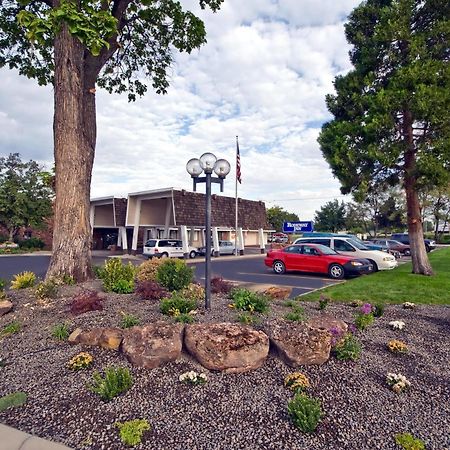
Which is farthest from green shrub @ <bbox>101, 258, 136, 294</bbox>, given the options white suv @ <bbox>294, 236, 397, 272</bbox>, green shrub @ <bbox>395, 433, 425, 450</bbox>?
white suv @ <bbox>294, 236, 397, 272</bbox>

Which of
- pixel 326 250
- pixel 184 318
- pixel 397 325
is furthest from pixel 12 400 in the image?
pixel 326 250

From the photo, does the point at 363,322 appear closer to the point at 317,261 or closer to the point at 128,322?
the point at 128,322

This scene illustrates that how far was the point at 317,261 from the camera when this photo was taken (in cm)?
1452

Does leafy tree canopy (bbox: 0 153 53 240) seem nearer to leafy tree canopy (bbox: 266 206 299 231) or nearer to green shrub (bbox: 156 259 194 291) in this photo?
green shrub (bbox: 156 259 194 291)

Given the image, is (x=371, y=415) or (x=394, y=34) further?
(x=394, y=34)

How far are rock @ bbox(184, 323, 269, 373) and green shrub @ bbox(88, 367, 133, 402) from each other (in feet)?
2.64

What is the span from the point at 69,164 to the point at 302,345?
20.9ft

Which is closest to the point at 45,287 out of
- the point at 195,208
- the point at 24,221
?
the point at 195,208

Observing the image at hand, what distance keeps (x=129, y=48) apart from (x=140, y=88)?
1253 mm

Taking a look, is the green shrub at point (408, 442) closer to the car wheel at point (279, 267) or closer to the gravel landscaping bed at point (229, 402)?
the gravel landscaping bed at point (229, 402)

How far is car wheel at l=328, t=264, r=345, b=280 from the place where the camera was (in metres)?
13.7

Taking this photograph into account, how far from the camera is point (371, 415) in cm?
304

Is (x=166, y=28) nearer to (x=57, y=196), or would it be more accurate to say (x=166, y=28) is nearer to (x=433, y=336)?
(x=57, y=196)

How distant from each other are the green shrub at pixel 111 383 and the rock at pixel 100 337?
1.91ft
